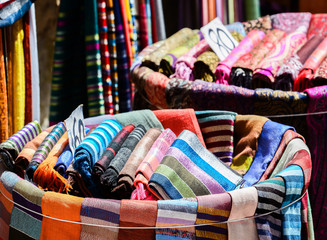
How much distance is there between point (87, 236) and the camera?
0.79 metres

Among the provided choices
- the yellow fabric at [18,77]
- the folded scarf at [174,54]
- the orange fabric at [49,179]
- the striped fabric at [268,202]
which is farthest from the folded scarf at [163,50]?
the striped fabric at [268,202]

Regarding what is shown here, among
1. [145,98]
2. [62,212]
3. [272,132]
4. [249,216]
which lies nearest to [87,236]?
[62,212]

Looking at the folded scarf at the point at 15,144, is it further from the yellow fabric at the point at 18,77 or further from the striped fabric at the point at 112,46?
the striped fabric at the point at 112,46

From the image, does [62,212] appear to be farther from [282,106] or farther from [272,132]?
[282,106]

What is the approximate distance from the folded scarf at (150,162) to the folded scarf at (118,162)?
1.6 inches

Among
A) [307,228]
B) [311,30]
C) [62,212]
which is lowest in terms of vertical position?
[307,228]

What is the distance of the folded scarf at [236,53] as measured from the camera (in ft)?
4.94

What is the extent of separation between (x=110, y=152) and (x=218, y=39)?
0.78 metres

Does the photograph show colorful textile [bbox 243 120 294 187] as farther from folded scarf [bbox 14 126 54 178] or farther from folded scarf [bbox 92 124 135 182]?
folded scarf [bbox 14 126 54 178]

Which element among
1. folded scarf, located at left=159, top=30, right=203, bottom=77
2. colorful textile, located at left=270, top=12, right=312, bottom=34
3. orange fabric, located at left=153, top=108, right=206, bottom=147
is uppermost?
colorful textile, located at left=270, top=12, right=312, bottom=34

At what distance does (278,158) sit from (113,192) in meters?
0.38

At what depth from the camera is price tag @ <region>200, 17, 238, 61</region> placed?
5.16 ft

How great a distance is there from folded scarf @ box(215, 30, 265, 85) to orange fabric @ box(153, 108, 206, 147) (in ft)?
1.14

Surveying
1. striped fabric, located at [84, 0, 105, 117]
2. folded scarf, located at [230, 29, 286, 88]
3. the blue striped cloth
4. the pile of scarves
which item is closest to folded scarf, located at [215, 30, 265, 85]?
folded scarf, located at [230, 29, 286, 88]
